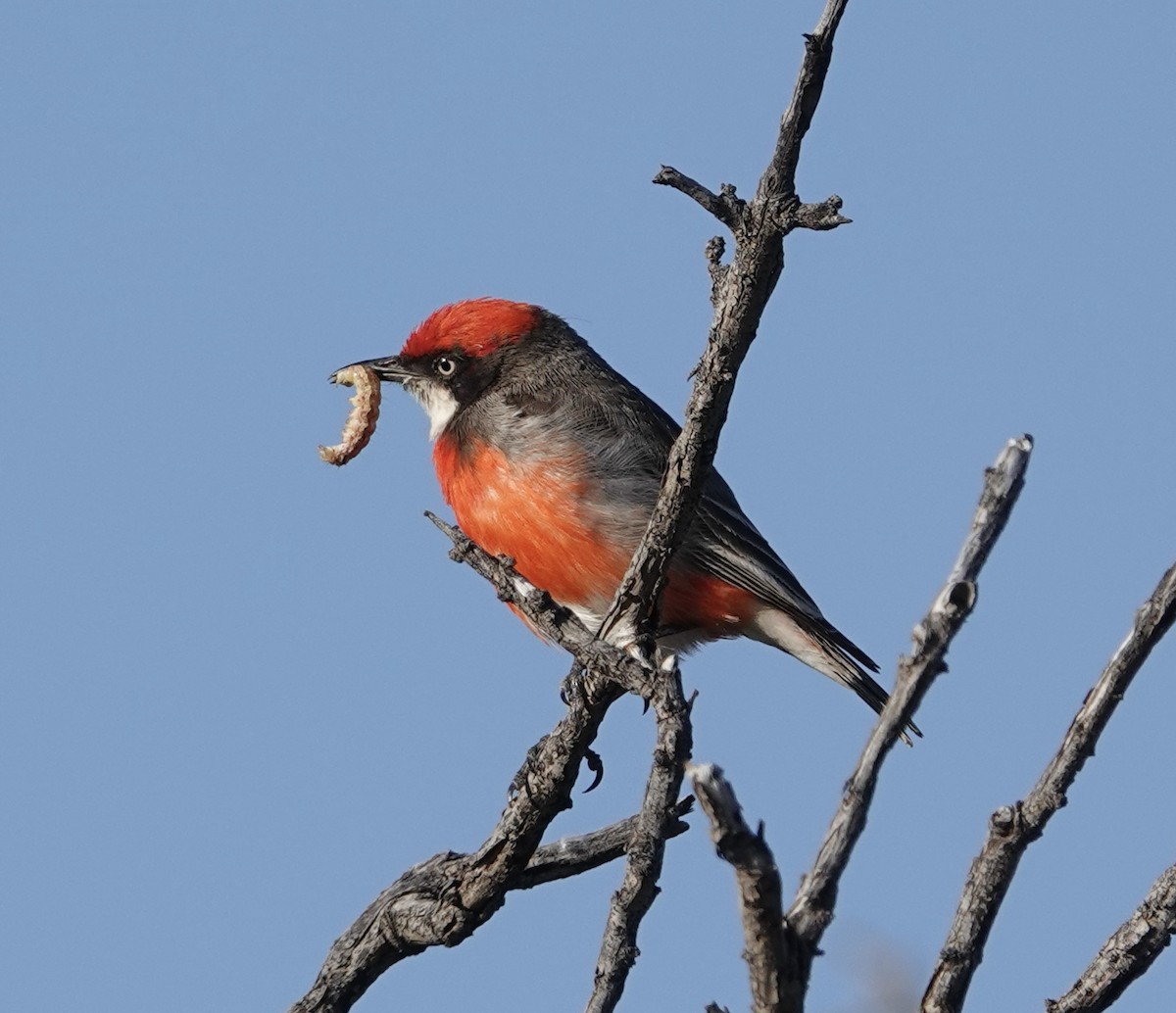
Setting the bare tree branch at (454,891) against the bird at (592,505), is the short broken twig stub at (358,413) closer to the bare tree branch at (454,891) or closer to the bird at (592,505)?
the bird at (592,505)

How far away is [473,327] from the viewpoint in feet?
26.2

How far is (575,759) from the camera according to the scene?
521cm

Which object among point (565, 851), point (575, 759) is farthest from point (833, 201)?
point (565, 851)

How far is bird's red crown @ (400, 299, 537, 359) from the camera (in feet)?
26.1

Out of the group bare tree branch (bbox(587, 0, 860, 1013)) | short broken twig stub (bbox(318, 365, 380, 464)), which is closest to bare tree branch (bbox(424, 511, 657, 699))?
bare tree branch (bbox(587, 0, 860, 1013))

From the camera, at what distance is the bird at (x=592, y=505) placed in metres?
6.91

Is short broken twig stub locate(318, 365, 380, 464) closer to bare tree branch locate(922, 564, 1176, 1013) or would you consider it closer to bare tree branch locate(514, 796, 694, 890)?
bare tree branch locate(514, 796, 694, 890)

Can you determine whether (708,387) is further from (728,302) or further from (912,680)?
(912,680)

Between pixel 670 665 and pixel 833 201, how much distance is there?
1.16 metres

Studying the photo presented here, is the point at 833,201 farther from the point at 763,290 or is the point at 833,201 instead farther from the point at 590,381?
the point at 590,381

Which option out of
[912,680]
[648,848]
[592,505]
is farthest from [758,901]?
[592,505]

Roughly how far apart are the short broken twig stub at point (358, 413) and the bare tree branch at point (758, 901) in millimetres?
4959

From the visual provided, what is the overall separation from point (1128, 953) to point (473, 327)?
5.05 meters

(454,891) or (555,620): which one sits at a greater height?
(555,620)
